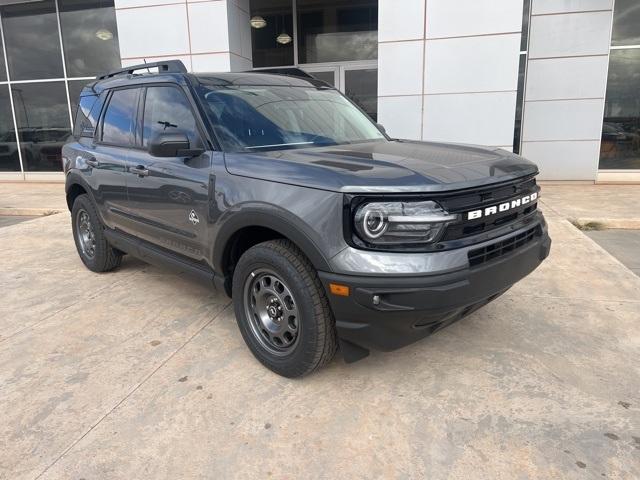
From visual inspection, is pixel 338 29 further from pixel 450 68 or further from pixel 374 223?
pixel 374 223

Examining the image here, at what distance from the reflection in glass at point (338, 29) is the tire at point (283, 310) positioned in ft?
30.1

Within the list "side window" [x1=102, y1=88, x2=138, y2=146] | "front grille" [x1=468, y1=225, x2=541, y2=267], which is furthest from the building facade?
"front grille" [x1=468, y1=225, x2=541, y2=267]

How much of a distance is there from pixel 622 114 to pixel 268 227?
34.4 ft

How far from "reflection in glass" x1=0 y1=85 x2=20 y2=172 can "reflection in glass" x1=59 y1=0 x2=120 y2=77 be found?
2.20 meters

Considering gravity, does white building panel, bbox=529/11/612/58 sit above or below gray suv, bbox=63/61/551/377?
above

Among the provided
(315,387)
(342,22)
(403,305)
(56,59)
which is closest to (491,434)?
(403,305)

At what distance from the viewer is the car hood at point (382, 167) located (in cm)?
255

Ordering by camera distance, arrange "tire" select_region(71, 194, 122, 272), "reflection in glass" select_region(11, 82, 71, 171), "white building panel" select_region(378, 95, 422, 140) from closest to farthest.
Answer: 1. "tire" select_region(71, 194, 122, 272)
2. "white building panel" select_region(378, 95, 422, 140)
3. "reflection in glass" select_region(11, 82, 71, 171)

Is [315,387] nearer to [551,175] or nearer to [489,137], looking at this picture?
[489,137]

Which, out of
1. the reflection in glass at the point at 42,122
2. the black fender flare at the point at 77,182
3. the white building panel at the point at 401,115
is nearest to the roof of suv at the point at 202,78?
the black fender flare at the point at 77,182

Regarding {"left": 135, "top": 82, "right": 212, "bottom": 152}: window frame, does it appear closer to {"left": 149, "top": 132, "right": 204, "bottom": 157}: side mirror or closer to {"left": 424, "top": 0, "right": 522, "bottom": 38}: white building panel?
{"left": 149, "top": 132, "right": 204, "bottom": 157}: side mirror

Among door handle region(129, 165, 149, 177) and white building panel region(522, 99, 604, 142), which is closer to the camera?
door handle region(129, 165, 149, 177)

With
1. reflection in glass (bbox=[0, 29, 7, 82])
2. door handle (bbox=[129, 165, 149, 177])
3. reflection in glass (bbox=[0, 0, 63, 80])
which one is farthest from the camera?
reflection in glass (bbox=[0, 29, 7, 82])

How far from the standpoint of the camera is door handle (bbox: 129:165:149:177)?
3.90 metres
